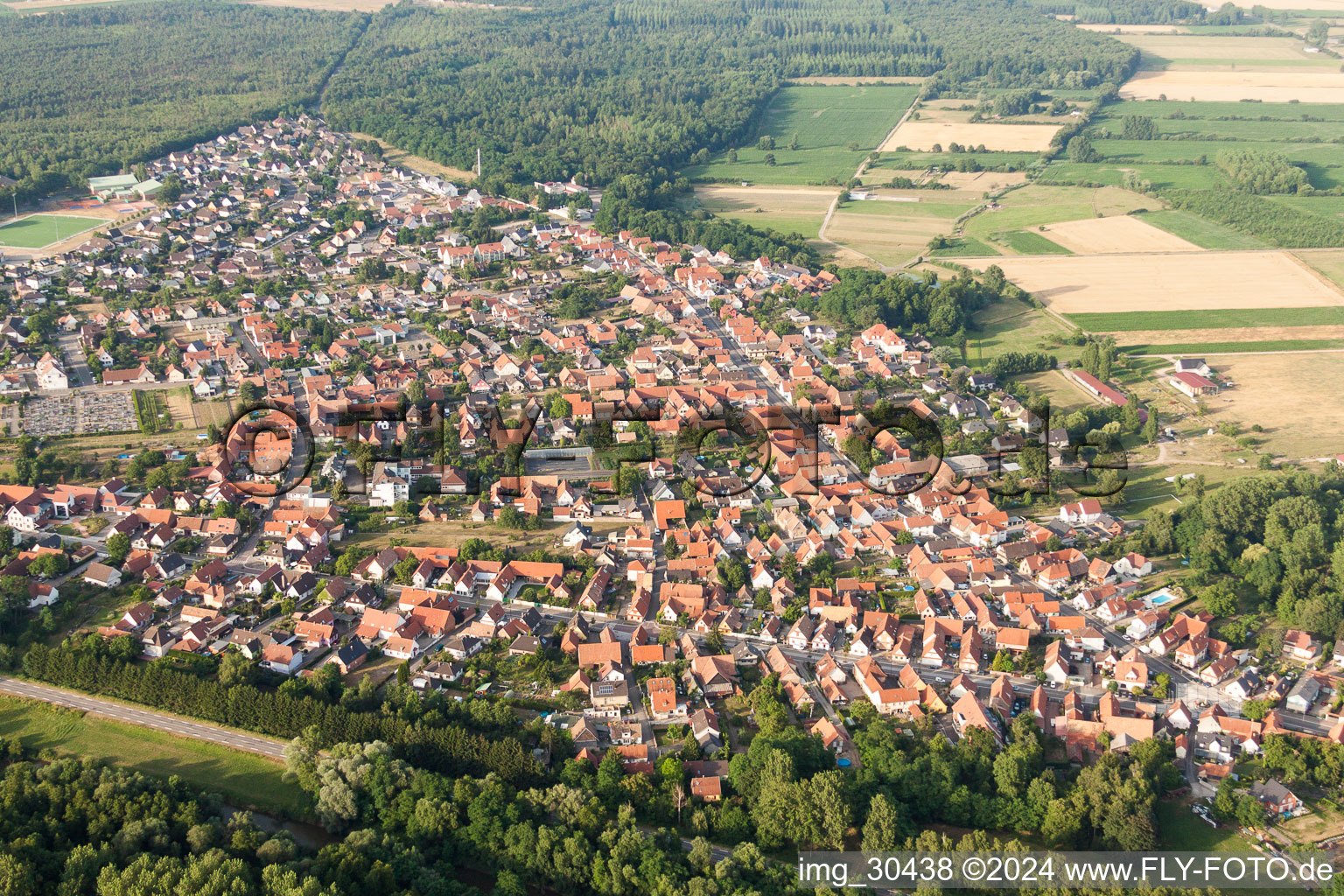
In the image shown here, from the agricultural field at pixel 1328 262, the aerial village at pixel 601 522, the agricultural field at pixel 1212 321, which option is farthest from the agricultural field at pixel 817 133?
the agricultural field at pixel 1328 262

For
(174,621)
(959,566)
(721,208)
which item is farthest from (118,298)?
(959,566)

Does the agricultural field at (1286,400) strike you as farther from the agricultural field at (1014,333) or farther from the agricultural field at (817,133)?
the agricultural field at (817,133)

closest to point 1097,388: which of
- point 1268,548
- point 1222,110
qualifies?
point 1268,548

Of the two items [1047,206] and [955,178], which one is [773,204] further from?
[1047,206]

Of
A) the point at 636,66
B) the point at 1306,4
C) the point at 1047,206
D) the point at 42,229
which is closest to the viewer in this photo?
the point at 42,229

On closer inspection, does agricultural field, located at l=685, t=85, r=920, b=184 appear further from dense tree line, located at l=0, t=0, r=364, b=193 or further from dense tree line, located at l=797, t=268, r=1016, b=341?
dense tree line, located at l=0, t=0, r=364, b=193
